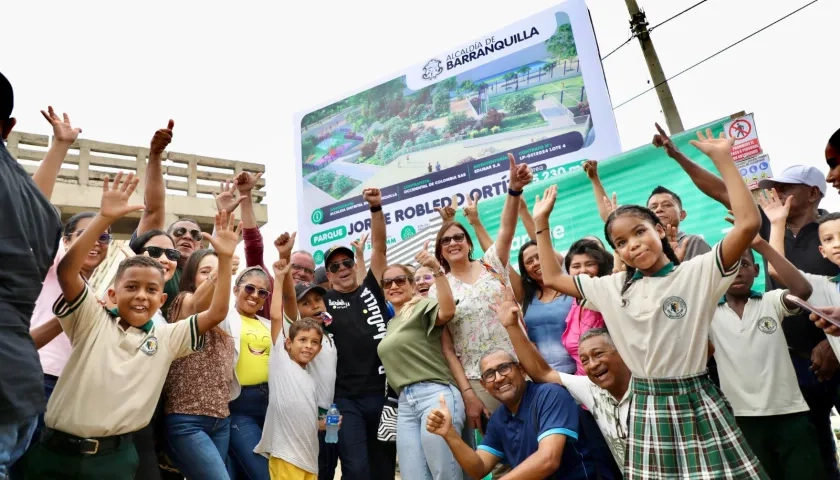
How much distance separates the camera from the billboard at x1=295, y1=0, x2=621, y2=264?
6.61 meters

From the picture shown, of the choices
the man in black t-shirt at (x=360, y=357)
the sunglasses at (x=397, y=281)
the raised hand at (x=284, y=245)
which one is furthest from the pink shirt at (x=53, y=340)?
the sunglasses at (x=397, y=281)

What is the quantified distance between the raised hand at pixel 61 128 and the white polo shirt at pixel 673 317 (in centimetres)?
272

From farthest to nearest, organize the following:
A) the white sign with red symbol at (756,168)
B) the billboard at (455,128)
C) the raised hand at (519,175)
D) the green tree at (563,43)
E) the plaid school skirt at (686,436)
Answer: the green tree at (563,43), the billboard at (455,128), the white sign with red symbol at (756,168), the raised hand at (519,175), the plaid school skirt at (686,436)

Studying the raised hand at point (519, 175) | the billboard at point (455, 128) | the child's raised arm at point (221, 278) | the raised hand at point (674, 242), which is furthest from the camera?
the billboard at point (455, 128)

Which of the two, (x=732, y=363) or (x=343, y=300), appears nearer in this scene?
(x=732, y=363)

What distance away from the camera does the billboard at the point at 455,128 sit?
6613 mm

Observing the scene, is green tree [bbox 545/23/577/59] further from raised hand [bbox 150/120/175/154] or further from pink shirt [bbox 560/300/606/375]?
raised hand [bbox 150/120/175/154]

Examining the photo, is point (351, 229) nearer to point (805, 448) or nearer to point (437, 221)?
point (437, 221)

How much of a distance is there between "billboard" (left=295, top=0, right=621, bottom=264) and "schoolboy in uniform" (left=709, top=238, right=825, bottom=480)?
11.6ft

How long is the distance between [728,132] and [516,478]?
11.1 ft

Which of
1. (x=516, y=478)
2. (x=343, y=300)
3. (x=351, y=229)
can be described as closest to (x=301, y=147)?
(x=351, y=229)

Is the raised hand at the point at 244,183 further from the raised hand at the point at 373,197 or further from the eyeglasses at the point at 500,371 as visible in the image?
the eyeglasses at the point at 500,371

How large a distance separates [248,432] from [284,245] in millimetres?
1189

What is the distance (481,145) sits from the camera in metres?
7.39
